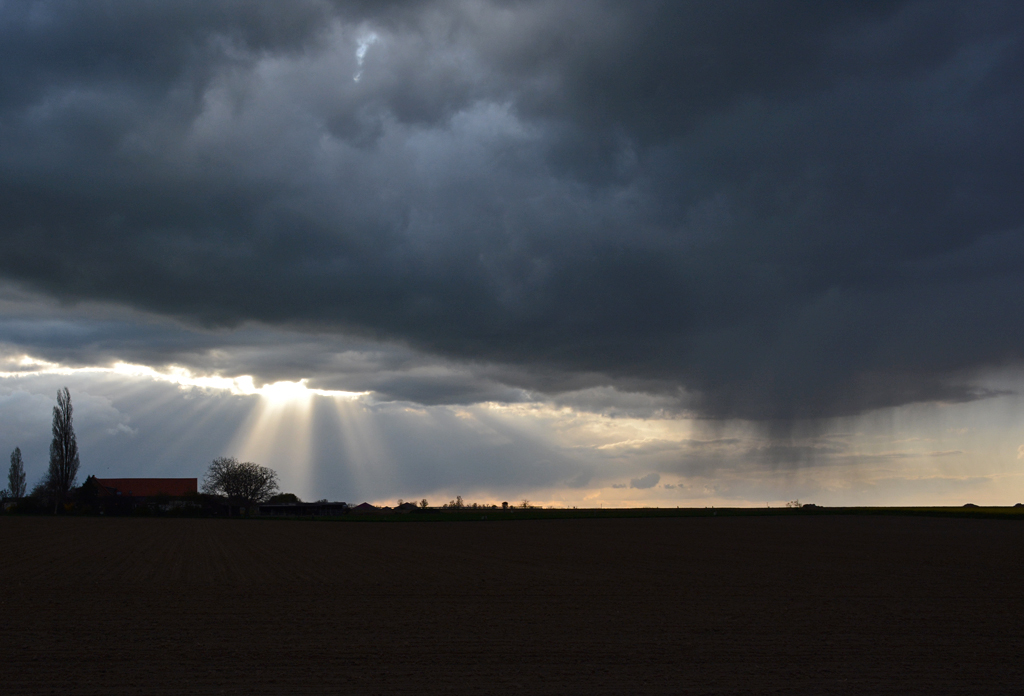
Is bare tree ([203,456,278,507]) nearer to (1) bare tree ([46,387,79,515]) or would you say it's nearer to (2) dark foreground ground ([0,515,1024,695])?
(1) bare tree ([46,387,79,515])

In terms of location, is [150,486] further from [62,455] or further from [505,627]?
[505,627]

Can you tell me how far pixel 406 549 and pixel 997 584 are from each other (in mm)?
31289

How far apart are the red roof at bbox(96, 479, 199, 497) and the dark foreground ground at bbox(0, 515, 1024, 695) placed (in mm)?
129407

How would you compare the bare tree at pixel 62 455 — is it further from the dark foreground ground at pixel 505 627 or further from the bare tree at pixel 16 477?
the dark foreground ground at pixel 505 627

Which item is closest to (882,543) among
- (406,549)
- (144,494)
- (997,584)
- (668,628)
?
(997,584)

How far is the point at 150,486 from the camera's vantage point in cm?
15375

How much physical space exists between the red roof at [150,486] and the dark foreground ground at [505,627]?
12941 cm

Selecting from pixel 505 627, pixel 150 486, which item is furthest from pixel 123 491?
pixel 505 627

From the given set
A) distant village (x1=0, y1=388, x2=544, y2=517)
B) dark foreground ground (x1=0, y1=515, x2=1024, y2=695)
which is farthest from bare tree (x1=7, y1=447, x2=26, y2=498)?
dark foreground ground (x1=0, y1=515, x2=1024, y2=695)

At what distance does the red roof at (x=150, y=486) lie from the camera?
496ft

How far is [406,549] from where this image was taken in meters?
45.1

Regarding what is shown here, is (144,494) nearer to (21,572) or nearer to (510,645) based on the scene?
(21,572)

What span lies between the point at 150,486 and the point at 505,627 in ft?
523

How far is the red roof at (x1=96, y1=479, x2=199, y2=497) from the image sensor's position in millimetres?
151125
